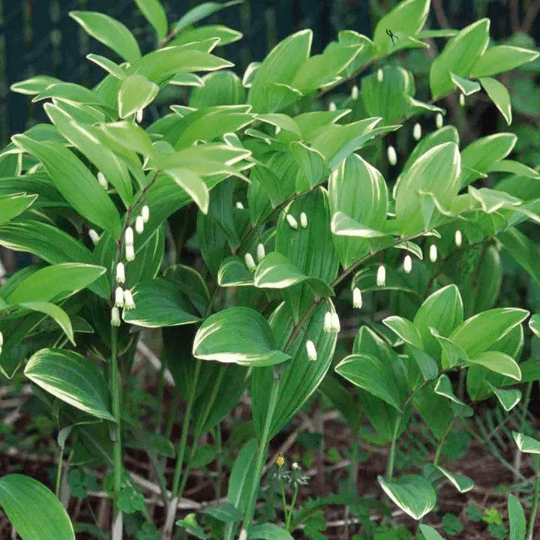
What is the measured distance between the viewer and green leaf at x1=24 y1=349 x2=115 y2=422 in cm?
130

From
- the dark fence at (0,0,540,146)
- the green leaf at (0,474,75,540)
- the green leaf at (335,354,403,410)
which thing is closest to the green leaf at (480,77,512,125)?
the green leaf at (335,354,403,410)

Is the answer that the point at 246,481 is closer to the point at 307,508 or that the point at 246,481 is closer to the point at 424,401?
the point at 307,508

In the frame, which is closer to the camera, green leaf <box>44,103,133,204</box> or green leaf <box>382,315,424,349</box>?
green leaf <box>44,103,133,204</box>

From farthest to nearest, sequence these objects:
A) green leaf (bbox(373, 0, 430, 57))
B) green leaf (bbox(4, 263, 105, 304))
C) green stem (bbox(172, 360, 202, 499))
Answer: green leaf (bbox(373, 0, 430, 57))
green stem (bbox(172, 360, 202, 499))
green leaf (bbox(4, 263, 105, 304))

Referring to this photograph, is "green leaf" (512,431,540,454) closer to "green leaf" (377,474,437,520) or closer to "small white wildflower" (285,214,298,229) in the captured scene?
"green leaf" (377,474,437,520)

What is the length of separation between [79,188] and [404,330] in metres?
0.48

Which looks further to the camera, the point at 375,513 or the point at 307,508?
the point at 375,513

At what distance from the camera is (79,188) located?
1.24 metres

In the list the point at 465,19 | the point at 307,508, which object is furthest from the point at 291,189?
the point at 465,19

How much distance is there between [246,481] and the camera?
4.91 ft

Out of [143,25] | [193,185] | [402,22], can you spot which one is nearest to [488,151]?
[402,22]

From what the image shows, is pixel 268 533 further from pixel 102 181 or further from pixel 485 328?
pixel 102 181

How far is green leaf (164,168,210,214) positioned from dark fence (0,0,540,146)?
193 centimetres

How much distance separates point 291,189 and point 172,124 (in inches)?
9.5
